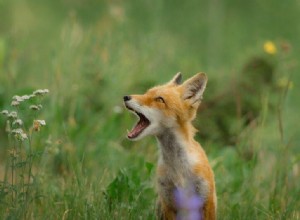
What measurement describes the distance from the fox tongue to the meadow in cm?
49

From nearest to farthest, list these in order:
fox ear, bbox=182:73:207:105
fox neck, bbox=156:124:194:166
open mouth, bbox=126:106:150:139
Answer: open mouth, bbox=126:106:150:139 → fox neck, bbox=156:124:194:166 → fox ear, bbox=182:73:207:105

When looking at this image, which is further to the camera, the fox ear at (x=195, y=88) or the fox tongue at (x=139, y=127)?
the fox ear at (x=195, y=88)

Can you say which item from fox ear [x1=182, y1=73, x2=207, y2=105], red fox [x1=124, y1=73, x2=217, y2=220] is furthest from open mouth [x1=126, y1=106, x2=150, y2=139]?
fox ear [x1=182, y1=73, x2=207, y2=105]

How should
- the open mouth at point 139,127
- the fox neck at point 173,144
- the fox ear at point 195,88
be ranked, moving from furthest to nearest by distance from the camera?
the fox ear at point 195,88 < the fox neck at point 173,144 < the open mouth at point 139,127

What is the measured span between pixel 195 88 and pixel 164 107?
0.35 m

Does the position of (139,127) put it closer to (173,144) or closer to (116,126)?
(173,144)

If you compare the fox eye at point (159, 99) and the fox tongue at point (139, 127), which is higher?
the fox eye at point (159, 99)

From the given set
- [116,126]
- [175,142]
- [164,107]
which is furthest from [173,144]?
[116,126]

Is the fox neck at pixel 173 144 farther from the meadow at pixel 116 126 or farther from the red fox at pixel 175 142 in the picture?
the meadow at pixel 116 126

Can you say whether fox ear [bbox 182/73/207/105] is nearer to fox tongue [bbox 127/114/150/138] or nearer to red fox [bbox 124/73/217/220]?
red fox [bbox 124/73/217/220]

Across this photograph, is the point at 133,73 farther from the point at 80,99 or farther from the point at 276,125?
the point at 276,125

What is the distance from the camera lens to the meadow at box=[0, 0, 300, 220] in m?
7.11

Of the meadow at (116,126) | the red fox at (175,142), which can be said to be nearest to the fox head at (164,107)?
the red fox at (175,142)

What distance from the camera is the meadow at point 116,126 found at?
280 inches
